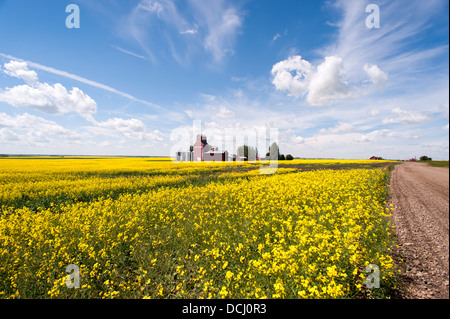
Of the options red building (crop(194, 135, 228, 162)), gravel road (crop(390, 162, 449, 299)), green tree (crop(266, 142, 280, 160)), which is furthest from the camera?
green tree (crop(266, 142, 280, 160))

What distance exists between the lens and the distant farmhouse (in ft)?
188

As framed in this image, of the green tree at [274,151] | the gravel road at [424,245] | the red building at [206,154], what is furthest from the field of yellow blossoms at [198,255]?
the green tree at [274,151]

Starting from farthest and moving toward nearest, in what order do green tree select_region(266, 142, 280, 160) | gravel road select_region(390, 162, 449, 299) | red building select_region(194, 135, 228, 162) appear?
green tree select_region(266, 142, 280, 160) → red building select_region(194, 135, 228, 162) → gravel road select_region(390, 162, 449, 299)

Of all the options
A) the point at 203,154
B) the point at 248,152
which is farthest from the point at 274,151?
the point at 203,154

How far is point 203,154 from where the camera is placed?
190ft

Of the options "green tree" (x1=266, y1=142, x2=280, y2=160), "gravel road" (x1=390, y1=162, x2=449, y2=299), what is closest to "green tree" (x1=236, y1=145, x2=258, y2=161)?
"green tree" (x1=266, y1=142, x2=280, y2=160)

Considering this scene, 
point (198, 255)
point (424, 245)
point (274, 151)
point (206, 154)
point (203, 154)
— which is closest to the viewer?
point (198, 255)

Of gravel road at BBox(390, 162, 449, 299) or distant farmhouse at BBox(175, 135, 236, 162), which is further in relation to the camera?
distant farmhouse at BBox(175, 135, 236, 162)

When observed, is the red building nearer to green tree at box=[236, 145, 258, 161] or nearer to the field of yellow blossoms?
green tree at box=[236, 145, 258, 161]

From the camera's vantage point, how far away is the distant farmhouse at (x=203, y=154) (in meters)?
57.4

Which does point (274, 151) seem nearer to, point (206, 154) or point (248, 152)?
point (248, 152)

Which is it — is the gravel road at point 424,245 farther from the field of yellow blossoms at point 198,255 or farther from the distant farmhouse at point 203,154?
the distant farmhouse at point 203,154
